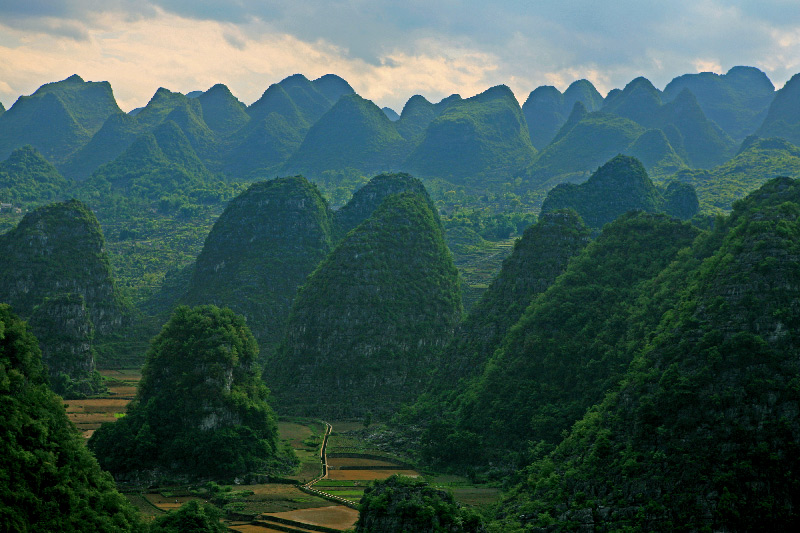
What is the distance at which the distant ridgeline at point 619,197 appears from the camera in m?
111

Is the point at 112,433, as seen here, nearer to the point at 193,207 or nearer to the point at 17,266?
the point at 17,266

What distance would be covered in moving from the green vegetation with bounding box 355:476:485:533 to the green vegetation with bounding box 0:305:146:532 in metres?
10.6

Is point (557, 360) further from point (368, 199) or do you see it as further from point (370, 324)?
point (368, 199)

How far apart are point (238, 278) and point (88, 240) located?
20.6 metres

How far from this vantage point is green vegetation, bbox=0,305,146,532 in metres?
35.8

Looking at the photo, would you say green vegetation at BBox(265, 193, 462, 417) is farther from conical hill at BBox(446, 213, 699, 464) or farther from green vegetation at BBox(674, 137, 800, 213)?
green vegetation at BBox(674, 137, 800, 213)

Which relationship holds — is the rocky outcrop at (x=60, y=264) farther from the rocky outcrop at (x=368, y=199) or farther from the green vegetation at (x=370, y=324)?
the green vegetation at (x=370, y=324)

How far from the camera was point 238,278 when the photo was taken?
10875 cm

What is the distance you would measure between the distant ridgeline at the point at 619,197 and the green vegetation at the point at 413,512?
75756mm

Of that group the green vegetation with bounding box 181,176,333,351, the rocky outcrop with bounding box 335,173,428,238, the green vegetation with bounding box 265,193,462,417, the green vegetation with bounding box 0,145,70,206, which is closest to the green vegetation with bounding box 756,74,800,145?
the rocky outcrop with bounding box 335,173,428,238

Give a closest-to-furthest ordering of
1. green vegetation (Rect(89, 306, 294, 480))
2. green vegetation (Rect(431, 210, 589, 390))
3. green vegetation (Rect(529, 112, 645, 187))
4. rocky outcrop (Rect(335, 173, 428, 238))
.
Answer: green vegetation (Rect(89, 306, 294, 480))
green vegetation (Rect(431, 210, 589, 390))
rocky outcrop (Rect(335, 173, 428, 238))
green vegetation (Rect(529, 112, 645, 187))

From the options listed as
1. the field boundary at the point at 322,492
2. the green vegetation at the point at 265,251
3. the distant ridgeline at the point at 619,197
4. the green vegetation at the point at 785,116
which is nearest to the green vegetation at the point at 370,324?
the field boundary at the point at 322,492

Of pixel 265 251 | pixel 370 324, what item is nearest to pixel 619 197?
pixel 370 324

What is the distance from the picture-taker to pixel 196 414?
199ft
